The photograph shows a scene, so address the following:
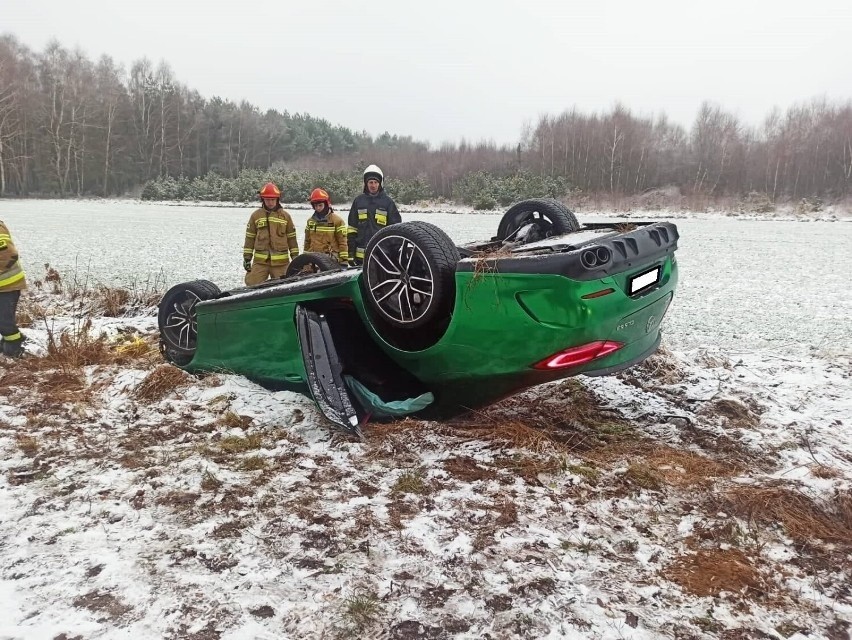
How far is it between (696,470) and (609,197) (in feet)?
113

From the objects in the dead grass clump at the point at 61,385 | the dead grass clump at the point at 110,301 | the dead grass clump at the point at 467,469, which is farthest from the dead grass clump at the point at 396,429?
the dead grass clump at the point at 110,301

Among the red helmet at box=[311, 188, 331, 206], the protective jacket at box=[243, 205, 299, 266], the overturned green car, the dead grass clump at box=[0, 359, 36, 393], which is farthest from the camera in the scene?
the red helmet at box=[311, 188, 331, 206]

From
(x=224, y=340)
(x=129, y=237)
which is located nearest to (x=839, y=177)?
(x=129, y=237)

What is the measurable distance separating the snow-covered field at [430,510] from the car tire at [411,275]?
2.39ft

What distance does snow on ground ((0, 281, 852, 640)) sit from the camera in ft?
5.90

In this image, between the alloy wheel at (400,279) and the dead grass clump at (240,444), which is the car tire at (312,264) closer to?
the alloy wheel at (400,279)

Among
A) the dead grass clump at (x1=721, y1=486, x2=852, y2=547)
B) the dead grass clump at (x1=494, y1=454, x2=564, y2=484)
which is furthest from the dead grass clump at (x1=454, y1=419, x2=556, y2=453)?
the dead grass clump at (x1=721, y1=486, x2=852, y2=547)

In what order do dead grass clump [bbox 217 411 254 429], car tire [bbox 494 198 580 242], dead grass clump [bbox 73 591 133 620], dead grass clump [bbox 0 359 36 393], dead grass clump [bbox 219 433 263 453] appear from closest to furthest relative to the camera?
1. dead grass clump [bbox 73 591 133 620]
2. dead grass clump [bbox 219 433 263 453]
3. dead grass clump [bbox 217 411 254 429]
4. dead grass clump [bbox 0 359 36 393]
5. car tire [bbox 494 198 580 242]

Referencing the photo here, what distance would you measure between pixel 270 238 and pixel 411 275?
13.1 ft

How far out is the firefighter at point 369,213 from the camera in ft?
21.8

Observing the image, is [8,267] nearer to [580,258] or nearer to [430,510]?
[430,510]

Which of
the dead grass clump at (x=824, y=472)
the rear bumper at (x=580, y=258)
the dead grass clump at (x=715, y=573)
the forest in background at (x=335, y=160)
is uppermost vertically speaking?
the forest in background at (x=335, y=160)

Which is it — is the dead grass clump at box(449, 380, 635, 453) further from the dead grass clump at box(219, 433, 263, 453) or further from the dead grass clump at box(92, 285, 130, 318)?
the dead grass clump at box(92, 285, 130, 318)

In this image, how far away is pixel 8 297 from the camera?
196 inches
